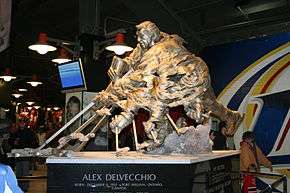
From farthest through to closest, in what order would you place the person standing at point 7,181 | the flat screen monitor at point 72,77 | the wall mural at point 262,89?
the wall mural at point 262,89
the flat screen monitor at point 72,77
the person standing at point 7,181

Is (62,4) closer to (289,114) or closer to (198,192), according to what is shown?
(289,114)

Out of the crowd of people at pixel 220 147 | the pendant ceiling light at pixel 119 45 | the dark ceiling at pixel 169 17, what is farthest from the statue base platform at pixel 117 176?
the dark ceiling at pixel 169 17

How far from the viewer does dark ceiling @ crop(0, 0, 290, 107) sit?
9336 millimetres

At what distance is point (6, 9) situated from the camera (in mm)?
7164

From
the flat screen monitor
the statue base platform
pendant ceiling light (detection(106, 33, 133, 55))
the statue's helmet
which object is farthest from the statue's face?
Answer: pendant ceiling light (detection(106, 33, 133, 55))

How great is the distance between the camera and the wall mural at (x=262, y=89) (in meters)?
8.17

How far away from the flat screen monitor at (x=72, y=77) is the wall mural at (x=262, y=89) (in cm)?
409

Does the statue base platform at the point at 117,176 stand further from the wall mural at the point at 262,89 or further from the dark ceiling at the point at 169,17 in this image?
the dark ceiling at the point at 169,17

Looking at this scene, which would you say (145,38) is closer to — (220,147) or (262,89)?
(220,147)

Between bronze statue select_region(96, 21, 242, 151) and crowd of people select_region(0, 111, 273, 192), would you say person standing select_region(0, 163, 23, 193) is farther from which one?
crowd of people select_region(0, 111, 273, 192)

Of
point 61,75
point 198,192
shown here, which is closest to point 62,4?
point 61,75

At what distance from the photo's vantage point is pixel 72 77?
546 cm

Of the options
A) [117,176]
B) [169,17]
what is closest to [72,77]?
[117,176]

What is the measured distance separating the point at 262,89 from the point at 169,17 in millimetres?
2823
